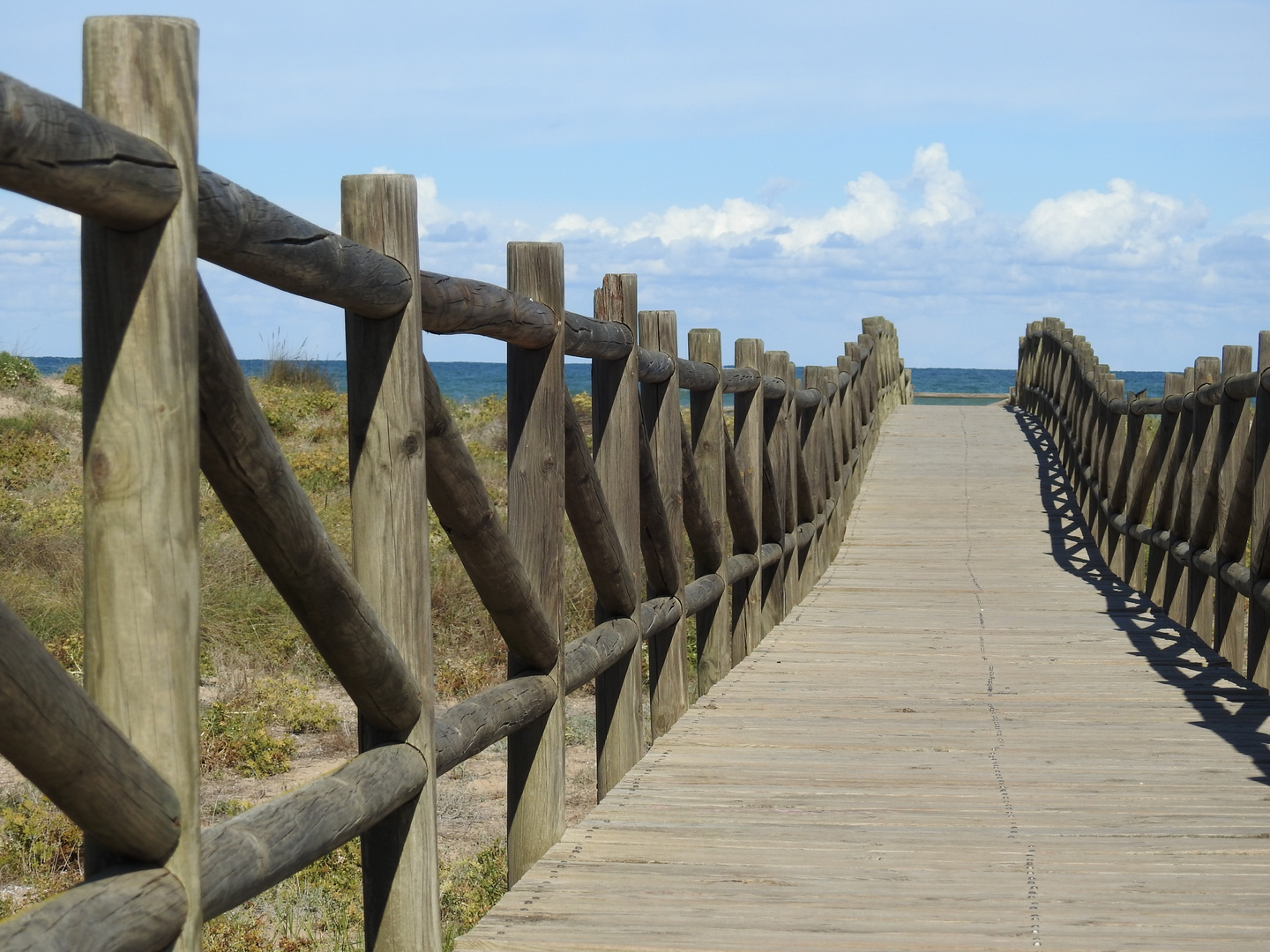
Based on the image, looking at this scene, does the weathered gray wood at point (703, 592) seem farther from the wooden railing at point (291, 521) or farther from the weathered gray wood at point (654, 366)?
the weathered gray wood at point (654, 366)

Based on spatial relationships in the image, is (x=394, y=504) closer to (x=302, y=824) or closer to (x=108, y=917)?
(x=302, y=824)

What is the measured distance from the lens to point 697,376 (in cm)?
634

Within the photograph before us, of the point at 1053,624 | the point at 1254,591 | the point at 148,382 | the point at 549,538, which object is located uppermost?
the point at 148,382

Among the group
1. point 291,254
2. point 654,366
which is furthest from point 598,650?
point 291,254

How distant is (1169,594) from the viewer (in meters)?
8.67

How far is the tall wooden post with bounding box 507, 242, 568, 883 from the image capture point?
159 inches

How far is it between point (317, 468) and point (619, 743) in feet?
32.7

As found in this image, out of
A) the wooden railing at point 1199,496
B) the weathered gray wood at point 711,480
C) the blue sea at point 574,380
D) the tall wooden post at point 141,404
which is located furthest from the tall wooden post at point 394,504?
the blue sea at point 574,380

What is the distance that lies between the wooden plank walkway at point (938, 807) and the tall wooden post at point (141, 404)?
5.17 ft

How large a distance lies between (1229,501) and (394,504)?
5444 millimetres

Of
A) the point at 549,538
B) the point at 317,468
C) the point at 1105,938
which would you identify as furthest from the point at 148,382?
the point at 317,468

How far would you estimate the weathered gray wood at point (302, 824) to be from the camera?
2.24 metres

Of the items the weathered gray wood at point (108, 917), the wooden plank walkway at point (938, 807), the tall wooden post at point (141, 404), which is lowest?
the wooden plank walkway at point (938, 807)

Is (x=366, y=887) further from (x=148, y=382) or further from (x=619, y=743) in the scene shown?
(x=619, y=743)
